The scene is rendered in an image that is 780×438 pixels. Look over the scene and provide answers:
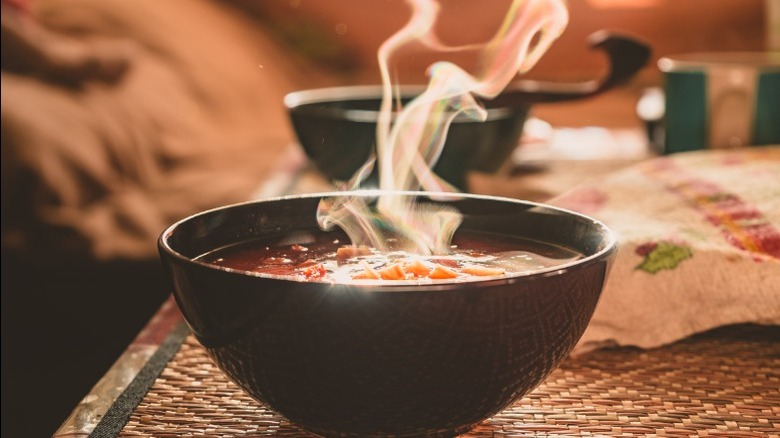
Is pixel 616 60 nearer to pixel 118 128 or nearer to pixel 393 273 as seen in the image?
pixel 393 273

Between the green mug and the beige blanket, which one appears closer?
the green mug

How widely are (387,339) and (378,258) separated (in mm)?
204

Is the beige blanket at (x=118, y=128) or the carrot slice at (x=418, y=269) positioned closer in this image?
the carrot slice at (x=418, y=269)

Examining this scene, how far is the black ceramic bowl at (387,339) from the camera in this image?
557 millimetres

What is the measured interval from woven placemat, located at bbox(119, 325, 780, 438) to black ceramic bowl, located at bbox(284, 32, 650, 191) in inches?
17.8

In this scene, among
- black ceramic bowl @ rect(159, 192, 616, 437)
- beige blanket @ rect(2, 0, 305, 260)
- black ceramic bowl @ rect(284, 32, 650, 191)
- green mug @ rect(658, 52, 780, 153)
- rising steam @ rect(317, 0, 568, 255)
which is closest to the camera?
black ceramic bowl @ rect(159, 192, 616, 437)

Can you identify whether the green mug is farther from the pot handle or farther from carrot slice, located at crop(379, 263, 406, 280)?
carrot slice, located at crop(379, 263, 406, 280)

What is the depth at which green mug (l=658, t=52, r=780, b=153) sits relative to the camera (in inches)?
58.1

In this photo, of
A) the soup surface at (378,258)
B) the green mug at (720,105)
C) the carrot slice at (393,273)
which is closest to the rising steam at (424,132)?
the soup surface at (378,258)

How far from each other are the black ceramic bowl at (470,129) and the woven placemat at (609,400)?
452 mm

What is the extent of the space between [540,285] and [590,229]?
186 millimetres

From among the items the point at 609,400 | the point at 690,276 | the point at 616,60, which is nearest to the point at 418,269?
the point at 609,400

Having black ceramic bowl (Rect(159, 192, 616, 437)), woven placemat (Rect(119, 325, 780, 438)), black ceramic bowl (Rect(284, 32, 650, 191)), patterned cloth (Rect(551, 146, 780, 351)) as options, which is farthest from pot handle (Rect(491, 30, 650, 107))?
black ceramic bowl (Rect(159, 192, 616, 437))

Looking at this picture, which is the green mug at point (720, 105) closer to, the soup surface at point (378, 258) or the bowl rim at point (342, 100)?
the bowl rim at point (342, 100)
